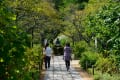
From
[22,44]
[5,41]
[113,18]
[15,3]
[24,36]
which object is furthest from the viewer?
[15,3]

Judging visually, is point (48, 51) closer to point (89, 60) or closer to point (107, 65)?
point (89, 60)

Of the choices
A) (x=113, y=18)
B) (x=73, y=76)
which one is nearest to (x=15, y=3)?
(x=73, y=76)

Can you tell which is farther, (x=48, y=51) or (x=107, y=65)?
(x=48, y=51)

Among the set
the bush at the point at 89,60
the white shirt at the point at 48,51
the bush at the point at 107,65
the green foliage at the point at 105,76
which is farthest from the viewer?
the white shirt at the point at 48,51

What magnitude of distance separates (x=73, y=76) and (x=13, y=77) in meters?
13.4

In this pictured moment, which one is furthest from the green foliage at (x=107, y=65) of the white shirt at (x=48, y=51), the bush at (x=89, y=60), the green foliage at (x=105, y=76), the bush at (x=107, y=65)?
the white shirt at (x=48, y=51)

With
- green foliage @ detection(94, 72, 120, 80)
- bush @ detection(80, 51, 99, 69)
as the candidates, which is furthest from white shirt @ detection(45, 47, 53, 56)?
green foliage @ detection(94, 72, 120, 80)

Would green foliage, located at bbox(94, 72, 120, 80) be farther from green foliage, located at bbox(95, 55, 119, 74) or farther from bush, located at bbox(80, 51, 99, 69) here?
bush, located at bbox(80, 51, 99, 69)

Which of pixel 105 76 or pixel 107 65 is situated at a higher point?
pixel 105 76

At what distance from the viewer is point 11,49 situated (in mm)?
5566

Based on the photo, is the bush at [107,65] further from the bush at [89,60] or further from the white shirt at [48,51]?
the white shirt at [48,51]

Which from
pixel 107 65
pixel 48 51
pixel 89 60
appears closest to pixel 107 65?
pixel 107 65

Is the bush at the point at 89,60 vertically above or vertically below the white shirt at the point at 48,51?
below

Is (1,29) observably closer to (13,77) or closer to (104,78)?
(13,77)
